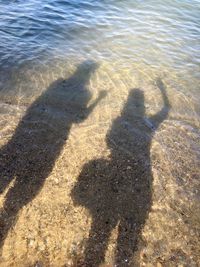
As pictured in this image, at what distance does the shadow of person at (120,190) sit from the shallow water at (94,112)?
5cm

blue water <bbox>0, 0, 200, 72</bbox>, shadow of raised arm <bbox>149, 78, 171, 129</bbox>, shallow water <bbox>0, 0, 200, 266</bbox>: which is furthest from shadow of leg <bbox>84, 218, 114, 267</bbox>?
blue water <bbox>0, 0, 200, 72</bbox>

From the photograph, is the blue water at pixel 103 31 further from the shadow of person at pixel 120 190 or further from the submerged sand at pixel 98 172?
the shadow of person at pixel 120 190

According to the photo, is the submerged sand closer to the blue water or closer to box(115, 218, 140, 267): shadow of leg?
box(115, 218, 140, 267): shadow of leg

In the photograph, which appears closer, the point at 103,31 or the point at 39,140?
the point at 39,140

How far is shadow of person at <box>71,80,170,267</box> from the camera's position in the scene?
5000mm

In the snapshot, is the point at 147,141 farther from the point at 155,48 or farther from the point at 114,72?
the point at 155,48

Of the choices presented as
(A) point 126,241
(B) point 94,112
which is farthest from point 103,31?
(A) point 126,241

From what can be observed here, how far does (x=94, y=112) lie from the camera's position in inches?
309

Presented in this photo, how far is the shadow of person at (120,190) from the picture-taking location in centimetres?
500

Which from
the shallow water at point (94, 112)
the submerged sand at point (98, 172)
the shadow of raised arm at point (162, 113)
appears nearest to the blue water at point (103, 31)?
the shallow water at point (94, 112)

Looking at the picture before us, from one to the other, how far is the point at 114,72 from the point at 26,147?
4.21m

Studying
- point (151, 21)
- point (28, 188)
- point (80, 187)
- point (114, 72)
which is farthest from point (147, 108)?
point (151, 21)

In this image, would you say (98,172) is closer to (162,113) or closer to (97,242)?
(97,242)

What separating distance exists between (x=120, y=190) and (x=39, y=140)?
2.25m
